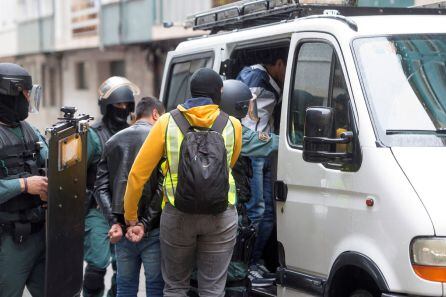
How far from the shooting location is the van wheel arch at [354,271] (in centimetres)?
438

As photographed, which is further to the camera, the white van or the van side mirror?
the van side mirror

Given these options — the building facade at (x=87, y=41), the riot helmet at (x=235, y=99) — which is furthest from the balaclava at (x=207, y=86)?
the building facade at (x=87, y=41)

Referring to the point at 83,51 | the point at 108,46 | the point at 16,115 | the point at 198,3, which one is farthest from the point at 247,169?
the point at 83,51

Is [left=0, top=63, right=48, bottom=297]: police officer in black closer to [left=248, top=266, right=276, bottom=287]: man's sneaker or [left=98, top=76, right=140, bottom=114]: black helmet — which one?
[left=98, top=76, right=140, bottom=114]: black helmet

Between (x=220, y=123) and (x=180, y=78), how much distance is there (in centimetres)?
294

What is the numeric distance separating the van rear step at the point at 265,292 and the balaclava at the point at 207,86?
1.44m

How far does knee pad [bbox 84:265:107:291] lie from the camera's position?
6.41m

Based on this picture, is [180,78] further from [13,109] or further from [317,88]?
[13,109]

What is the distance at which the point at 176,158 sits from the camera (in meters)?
4.97

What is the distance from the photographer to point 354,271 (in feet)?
15.7

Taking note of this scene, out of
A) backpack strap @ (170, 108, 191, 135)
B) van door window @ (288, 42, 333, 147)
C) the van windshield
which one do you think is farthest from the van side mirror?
backpack strap @ (170, 108, 191, 135)

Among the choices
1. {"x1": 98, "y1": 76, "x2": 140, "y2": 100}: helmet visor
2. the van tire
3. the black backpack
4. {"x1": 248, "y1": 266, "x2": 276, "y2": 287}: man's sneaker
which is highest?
{"x1": 98, "y1": 76, "x2": 140, "y2": 100}: helmet visor

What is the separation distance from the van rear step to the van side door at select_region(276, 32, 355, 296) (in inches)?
17.2

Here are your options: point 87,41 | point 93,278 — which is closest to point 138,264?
point 93,278
